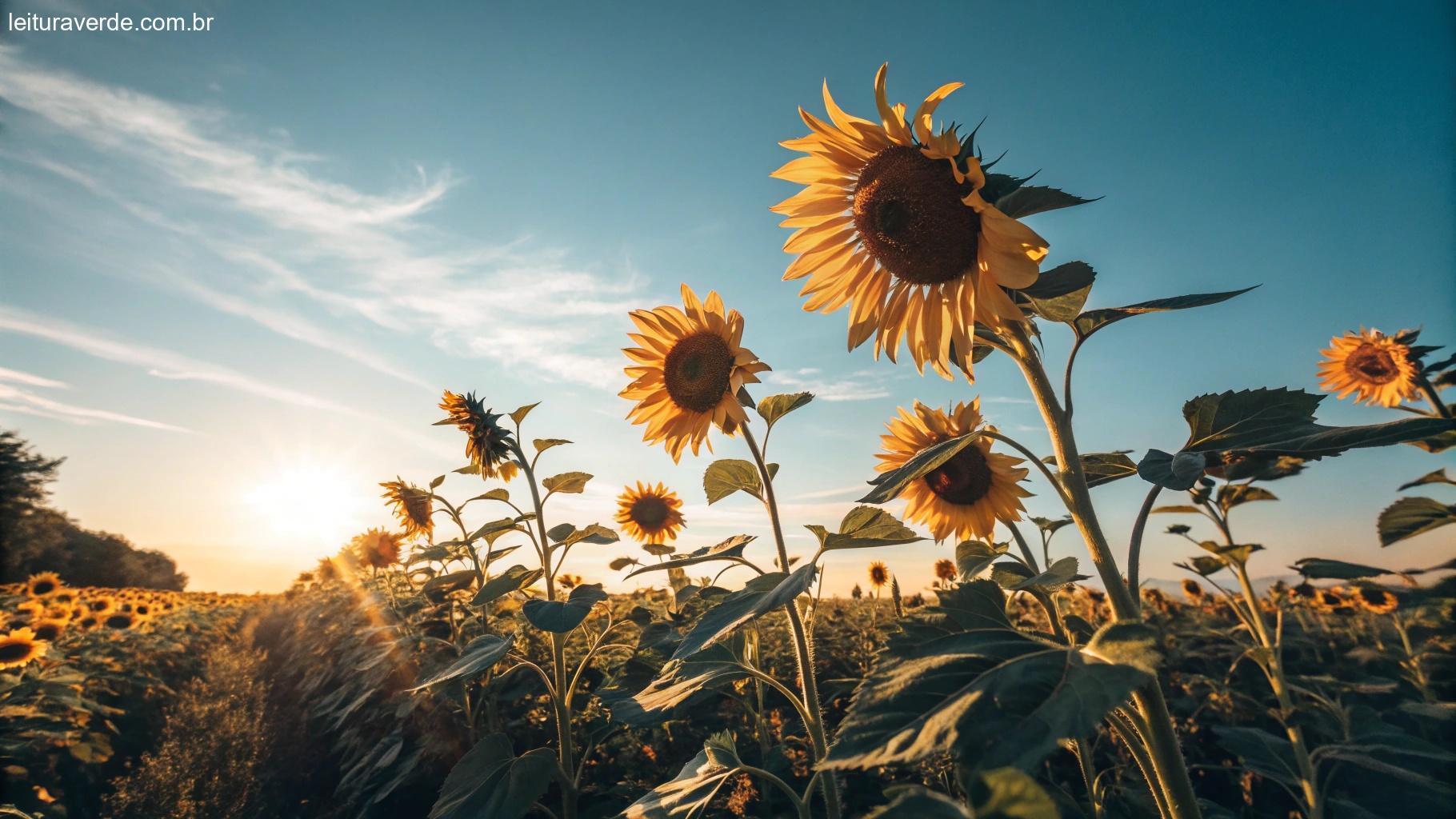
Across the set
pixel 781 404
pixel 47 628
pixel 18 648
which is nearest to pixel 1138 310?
pixel 781 404

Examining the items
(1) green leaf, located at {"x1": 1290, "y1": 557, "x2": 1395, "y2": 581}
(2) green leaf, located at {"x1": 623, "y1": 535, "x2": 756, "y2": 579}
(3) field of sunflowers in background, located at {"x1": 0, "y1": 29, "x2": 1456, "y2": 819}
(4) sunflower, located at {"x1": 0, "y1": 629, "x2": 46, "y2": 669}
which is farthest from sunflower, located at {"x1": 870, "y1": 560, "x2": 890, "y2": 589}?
(4) sunflower, located at {"x1": 0, "y1": 629, "x2": 46, "y2": 669}

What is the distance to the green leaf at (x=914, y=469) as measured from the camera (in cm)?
103

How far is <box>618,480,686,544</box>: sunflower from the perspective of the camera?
524 centimetres

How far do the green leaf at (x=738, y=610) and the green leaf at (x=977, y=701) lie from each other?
186mm

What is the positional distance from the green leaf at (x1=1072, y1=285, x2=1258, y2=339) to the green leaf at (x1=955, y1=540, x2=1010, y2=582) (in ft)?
1.95

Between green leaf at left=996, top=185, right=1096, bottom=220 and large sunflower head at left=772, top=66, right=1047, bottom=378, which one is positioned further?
large sunflower head at left=772, top=66, right=1047, bottom=378

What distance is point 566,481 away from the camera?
291 cm

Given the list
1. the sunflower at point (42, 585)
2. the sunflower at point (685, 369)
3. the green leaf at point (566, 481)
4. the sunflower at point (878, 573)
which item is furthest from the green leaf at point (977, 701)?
the sunflower at point (42, 585)

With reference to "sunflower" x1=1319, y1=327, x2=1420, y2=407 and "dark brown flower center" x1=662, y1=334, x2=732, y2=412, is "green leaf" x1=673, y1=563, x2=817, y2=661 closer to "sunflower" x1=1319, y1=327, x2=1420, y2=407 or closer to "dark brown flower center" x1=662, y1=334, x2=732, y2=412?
"dark brown flower center" x1=662, y1=334, x2=732, y2=412

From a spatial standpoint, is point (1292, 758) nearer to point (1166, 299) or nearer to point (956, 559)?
point (956, 559)

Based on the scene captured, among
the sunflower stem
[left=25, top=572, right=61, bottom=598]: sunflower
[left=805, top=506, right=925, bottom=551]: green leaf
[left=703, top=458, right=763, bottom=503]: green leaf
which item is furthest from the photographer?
[left=25, top=572, right=61, bottom=598]: sunflower

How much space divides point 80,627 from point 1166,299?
11.6m

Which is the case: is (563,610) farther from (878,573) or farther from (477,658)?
(878,573)

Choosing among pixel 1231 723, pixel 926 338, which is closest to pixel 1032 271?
pixel 926 338
